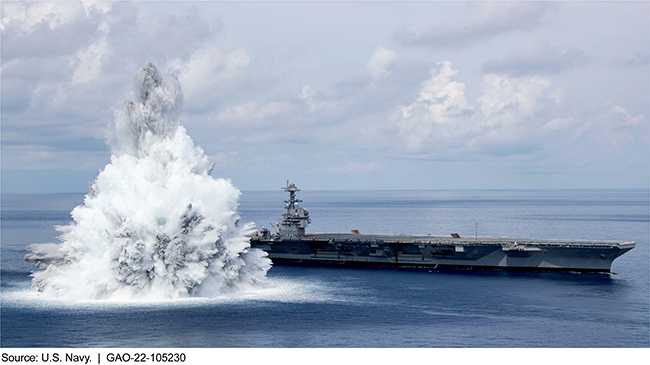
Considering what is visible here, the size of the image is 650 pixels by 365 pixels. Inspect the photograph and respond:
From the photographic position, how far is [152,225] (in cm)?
4566

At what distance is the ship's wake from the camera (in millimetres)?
45781

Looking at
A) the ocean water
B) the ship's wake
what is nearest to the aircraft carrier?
the ocean water

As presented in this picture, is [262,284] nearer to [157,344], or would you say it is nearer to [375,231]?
[157,344]

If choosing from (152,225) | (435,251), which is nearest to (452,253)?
(435,251)

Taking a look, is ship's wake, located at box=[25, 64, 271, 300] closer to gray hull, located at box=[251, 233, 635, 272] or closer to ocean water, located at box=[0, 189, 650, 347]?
ocean water, located at box=[0, 189, 650, 347]

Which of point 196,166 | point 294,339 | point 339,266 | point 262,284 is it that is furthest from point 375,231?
point 294,339

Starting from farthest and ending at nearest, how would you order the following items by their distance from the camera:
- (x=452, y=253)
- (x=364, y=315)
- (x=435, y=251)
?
(x=435, y=251), (x=452, y=253), (x=364, y=315)

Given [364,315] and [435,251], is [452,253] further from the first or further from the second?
[364,315]

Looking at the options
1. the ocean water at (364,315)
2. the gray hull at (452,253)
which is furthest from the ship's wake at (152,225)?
the gray hull at (452,253)

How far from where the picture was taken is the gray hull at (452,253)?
63812mm

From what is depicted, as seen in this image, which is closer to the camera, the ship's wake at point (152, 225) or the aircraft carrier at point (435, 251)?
the ship's wake at point (152, 225)

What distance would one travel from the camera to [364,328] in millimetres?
38688

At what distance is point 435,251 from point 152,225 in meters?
35.5

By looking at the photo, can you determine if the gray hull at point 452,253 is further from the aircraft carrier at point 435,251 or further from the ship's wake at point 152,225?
the ship's wake at point 152,225
